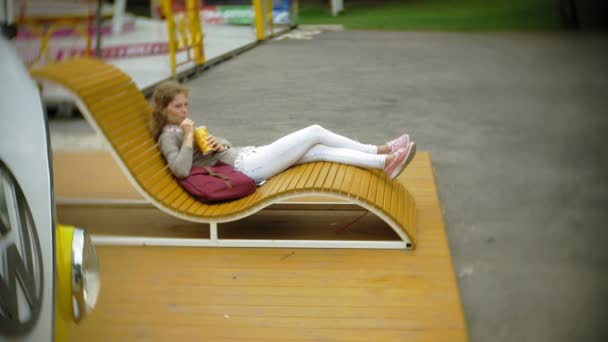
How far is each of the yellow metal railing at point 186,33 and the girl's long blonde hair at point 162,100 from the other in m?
2.40

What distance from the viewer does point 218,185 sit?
301 cm

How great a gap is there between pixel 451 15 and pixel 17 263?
8.70ft

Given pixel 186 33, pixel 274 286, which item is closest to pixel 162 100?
pixel 274 286

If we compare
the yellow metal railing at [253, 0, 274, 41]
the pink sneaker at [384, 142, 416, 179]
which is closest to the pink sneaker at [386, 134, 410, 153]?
the pink sneaker at [384, 142, 416, 179]

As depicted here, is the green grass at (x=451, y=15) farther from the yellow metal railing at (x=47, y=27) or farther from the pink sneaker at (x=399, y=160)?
the yellow metal railing at (x=47, y=27)

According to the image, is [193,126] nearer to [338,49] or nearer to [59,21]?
[59,21]

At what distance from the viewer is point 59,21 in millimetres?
2510

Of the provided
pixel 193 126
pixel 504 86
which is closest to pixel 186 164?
pixel 193 126

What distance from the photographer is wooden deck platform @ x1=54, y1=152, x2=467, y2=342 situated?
7.27ft

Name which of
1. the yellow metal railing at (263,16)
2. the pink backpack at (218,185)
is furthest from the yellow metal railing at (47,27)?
the yellow metal railing at (263,16)

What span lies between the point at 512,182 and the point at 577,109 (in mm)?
2133

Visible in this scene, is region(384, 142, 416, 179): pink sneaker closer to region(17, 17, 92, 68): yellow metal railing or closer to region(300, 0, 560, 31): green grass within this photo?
region(300, 0, 560, 31): green grass

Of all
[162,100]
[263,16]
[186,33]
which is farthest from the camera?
[263,16]

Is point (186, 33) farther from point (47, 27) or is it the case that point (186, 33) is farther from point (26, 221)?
point (26, 221)
